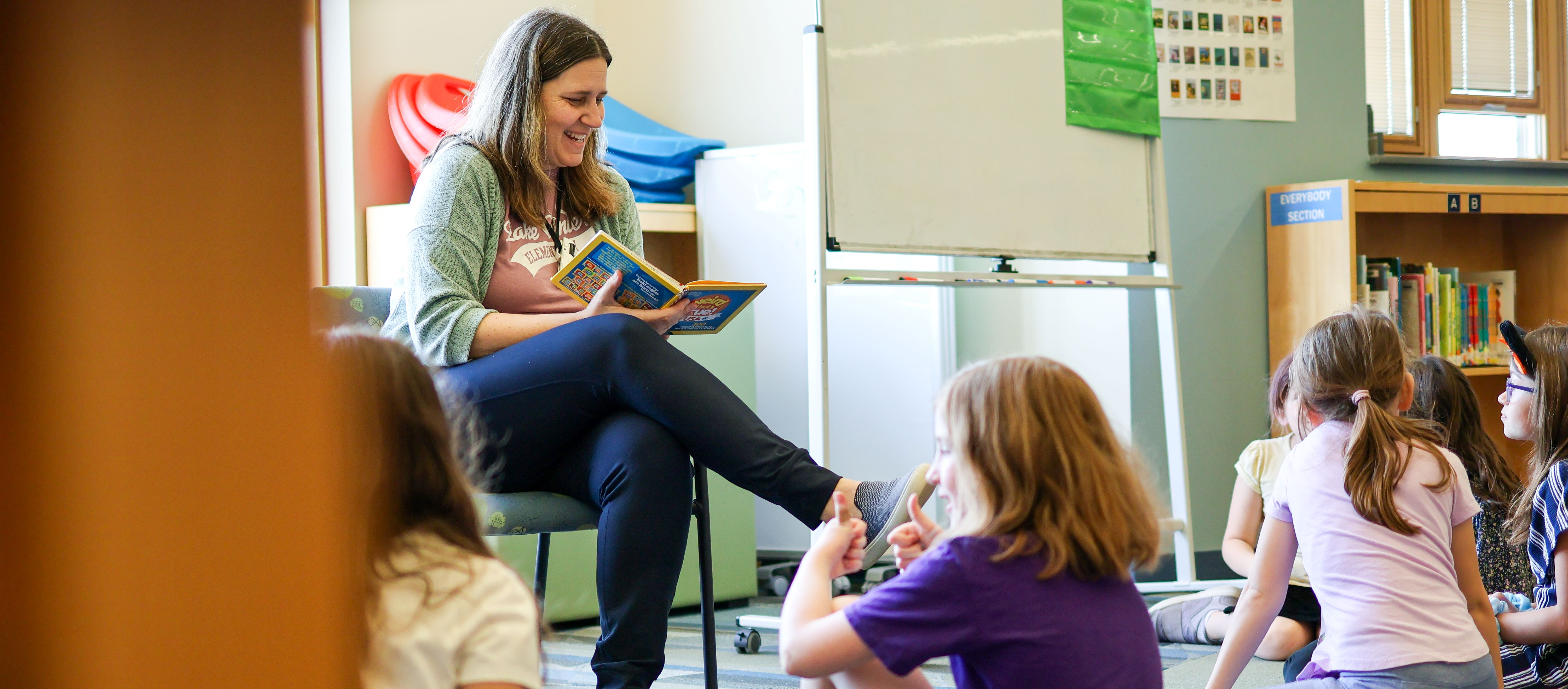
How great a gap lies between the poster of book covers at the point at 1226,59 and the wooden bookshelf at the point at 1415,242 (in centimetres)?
24

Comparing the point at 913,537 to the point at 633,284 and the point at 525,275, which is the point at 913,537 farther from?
the point at 525,275

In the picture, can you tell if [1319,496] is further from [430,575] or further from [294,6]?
[294,6]

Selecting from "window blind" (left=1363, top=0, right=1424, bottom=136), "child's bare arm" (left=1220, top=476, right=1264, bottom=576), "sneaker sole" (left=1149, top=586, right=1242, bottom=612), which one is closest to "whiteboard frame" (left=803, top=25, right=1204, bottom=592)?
"sneaker sole" (left=1149, top=586, right=1242, bottom=612)

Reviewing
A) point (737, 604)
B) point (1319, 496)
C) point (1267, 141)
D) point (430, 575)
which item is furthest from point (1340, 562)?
point (1267, 141)

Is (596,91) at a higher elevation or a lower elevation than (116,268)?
higher

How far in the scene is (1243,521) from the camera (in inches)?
84.6

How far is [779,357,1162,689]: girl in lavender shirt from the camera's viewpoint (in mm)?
906

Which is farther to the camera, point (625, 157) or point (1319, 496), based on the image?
point (625, 157)

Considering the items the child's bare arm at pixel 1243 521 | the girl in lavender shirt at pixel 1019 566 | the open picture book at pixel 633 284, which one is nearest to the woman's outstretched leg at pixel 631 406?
the open picture book at pixel 633 284

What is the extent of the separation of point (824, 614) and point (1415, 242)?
3106 millimetres

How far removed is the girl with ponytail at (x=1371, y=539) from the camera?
4.21 ft

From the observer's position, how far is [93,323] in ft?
0.85

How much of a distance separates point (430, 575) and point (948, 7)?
6.23 feet

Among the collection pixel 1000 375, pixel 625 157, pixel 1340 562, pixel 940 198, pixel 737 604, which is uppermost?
pixel 625 157
